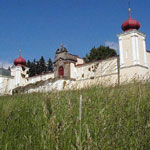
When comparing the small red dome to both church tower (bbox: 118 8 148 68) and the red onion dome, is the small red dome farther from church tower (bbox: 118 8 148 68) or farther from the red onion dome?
the red onion dome

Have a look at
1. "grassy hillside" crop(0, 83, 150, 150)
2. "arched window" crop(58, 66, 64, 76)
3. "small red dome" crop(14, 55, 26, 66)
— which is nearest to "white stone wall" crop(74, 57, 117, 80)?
"grassy hillside" crop(0, 83, 150, 150)

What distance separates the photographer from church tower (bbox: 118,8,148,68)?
23.1 m

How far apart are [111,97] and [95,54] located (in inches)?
1559

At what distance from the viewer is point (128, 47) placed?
77.8ft

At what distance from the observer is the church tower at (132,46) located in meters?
23.1

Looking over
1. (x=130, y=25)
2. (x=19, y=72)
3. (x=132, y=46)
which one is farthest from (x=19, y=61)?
(x=132, y=46)

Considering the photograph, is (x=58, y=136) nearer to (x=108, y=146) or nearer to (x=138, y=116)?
(x=108, y=146)

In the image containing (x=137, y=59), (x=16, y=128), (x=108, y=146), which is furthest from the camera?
(x=137, y=59)

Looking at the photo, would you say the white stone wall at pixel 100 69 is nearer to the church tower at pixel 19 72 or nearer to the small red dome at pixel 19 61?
the church tower at pixel 19 72

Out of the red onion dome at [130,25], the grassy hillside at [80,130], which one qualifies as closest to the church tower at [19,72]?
the red onion dome at [130,25]

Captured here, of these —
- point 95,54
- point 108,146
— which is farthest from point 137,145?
point 95,54

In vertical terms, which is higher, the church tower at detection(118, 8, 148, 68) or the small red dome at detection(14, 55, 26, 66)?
the small red dome at detection(14, 55, 26, 66)

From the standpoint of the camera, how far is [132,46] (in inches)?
921

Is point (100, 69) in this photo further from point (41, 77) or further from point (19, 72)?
point (19, 72)
